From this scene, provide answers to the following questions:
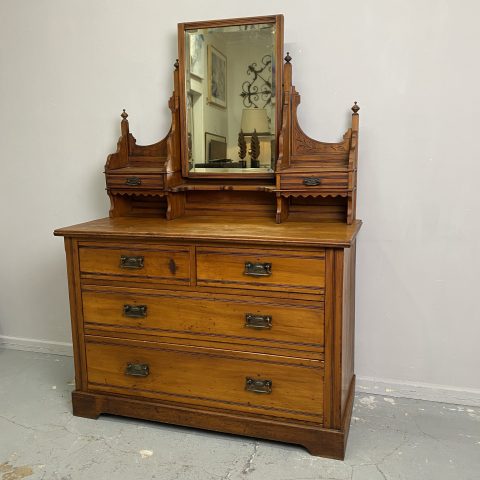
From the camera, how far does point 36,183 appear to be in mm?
3236

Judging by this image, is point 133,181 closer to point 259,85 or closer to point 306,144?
point 259,85

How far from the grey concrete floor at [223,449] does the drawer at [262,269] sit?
2.44 feet

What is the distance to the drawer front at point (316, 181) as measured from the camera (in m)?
2.41

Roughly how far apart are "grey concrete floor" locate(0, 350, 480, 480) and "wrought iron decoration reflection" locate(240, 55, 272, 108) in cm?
166

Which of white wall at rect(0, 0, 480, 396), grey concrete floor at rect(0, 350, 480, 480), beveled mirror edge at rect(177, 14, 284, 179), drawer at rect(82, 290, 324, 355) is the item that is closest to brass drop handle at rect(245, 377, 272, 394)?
drawer at rect(82, 290, 324, 355)

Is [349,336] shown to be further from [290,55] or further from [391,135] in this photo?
[290,55]

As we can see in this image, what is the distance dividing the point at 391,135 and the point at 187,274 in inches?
49.5

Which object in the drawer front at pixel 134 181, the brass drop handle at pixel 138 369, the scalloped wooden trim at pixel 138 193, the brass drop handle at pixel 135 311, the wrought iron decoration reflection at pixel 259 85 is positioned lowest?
the brass drop handle at pixel 138 369

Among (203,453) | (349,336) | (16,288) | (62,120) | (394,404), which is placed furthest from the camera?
(16,288)

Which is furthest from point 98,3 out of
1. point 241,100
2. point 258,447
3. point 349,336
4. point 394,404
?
point 394,404

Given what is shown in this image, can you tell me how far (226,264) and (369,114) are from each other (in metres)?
1.10

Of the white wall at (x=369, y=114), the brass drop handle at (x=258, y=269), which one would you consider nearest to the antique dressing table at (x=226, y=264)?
the brass drop handle at (x=258, y=269)

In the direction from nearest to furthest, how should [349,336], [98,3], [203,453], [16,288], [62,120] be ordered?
[203,453]
[349,336]
[98,3]
[62,120]
[16,288]

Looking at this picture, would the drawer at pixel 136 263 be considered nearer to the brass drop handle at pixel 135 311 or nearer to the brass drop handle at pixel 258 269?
the brass drop handle at pixel 135 311
